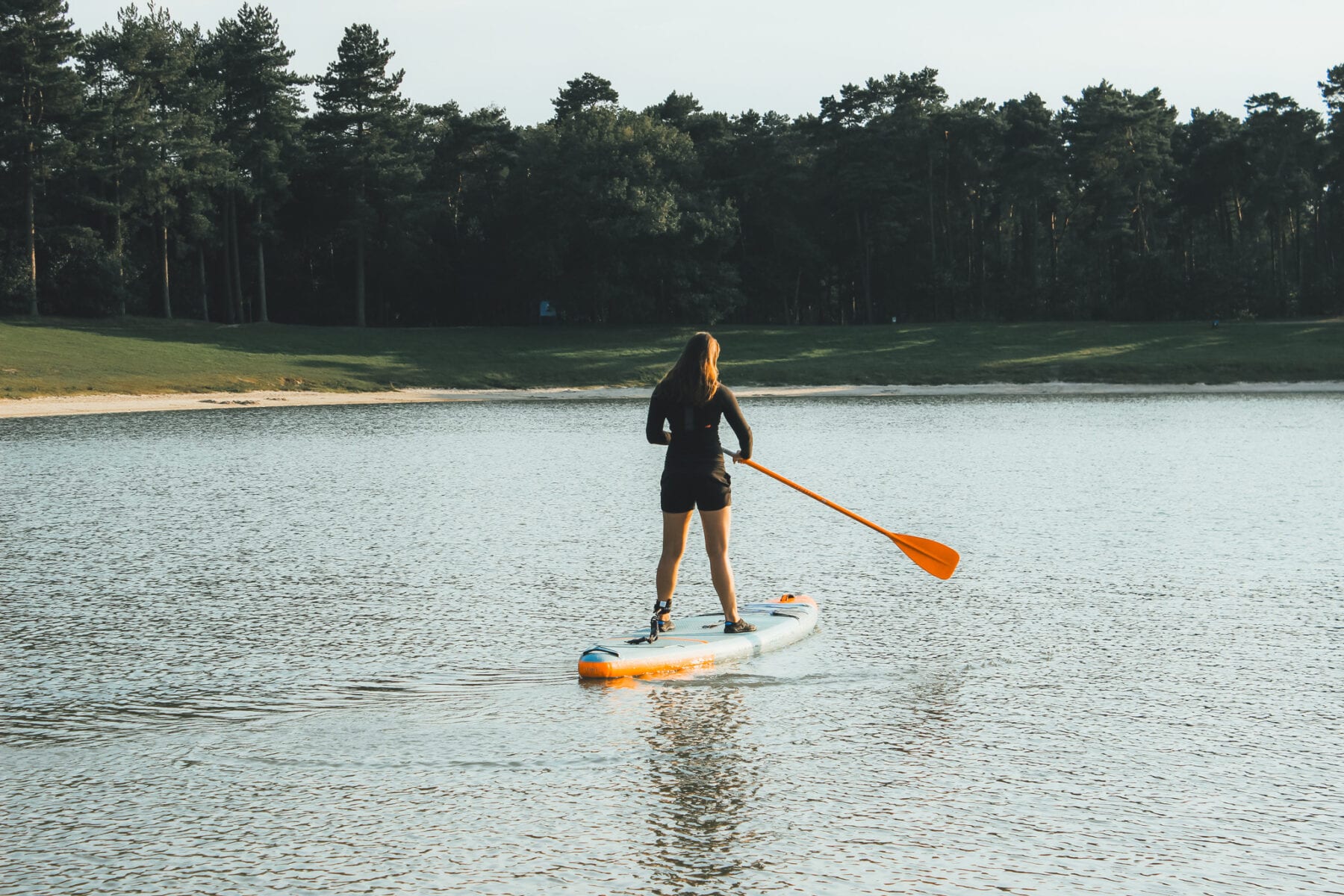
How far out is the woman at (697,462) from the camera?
8047 millimetres

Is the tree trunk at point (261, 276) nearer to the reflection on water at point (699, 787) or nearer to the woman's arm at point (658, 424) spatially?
the woman's arm at point (658, 424)

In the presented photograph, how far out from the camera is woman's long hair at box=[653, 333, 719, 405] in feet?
26.2

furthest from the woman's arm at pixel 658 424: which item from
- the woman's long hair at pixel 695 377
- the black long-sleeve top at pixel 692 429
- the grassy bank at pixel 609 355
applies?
the grassy bank at pixel 609 355

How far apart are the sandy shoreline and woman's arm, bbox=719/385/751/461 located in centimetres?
3343

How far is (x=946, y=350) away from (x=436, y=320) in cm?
3176

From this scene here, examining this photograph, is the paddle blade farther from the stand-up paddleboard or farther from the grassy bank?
the grassy bank

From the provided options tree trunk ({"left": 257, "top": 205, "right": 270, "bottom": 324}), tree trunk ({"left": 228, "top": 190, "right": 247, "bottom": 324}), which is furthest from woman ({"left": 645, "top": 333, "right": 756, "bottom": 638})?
tree trunk ({"left": 228, "top": 190, "right": 247, "bottom": 324})

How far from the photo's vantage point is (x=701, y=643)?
783 centimetres

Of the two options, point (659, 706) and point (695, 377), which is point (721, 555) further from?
point (659, 706)

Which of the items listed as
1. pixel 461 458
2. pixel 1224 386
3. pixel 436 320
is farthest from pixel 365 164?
pixel 461 458

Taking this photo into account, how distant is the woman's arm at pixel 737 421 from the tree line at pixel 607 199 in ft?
189

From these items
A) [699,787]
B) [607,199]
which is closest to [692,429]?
[699,787]

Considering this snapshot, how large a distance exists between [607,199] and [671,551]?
5899 centimetres

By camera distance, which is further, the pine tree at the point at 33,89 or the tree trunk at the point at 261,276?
the tree trunk at the point at 261,276
